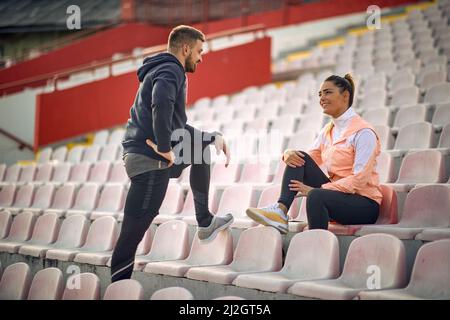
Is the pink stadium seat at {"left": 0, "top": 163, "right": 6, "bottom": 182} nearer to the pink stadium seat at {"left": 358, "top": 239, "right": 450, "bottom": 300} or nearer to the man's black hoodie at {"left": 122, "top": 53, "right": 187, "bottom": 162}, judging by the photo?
the man's black hoodie at {"left": 122, "top": 53, "right": 187, "bottom": 162}

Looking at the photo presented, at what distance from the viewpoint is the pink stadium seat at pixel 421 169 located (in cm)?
344

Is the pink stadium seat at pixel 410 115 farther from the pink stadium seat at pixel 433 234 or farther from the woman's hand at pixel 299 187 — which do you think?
the pink stadium seat at pixel 433 234

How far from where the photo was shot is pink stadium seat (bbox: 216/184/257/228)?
3752 millimetres

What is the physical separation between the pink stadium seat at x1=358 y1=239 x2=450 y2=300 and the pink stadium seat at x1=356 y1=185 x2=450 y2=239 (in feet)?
1.32

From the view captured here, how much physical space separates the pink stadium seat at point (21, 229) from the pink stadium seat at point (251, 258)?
6.03ft

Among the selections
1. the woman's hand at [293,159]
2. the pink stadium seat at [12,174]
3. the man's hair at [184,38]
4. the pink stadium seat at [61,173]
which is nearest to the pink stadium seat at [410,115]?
the woman's hand at [293,159]

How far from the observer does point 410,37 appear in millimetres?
7680

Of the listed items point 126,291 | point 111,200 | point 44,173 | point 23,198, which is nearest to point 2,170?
point 44,173

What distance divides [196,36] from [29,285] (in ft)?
4.72

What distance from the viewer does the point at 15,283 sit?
3.29m

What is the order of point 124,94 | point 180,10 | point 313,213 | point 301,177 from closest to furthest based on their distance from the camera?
point 313,213
point 301,177
point 124,94
point 180,10

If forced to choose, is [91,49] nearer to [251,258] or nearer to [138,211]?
[251,258]
